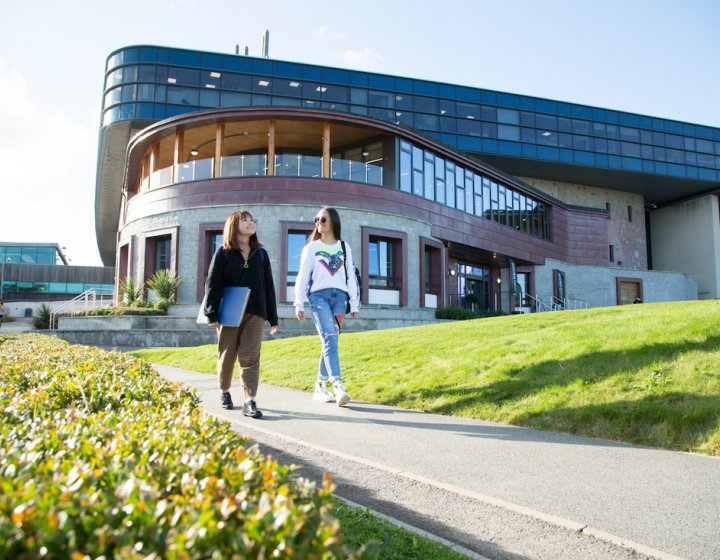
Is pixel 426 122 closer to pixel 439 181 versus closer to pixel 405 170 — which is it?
pixel 439 181

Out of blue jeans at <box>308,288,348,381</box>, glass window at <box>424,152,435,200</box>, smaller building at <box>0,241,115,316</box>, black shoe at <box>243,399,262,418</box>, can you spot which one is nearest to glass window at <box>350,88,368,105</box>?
glass window at <box>424,152,435,200</box>

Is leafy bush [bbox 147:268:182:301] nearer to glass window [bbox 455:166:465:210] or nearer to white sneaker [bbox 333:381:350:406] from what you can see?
glass window [bbox 455:166:465:210]

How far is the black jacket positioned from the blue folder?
0.17 ft

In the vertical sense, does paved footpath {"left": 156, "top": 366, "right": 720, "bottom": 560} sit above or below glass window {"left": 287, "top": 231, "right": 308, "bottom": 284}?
below

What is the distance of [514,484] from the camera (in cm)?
358

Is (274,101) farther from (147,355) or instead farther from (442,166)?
(147,355)

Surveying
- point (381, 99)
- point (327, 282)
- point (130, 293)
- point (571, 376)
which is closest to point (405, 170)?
point (130, 293)

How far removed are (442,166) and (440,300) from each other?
6.90 meters

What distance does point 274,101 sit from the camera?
37250 millimetres

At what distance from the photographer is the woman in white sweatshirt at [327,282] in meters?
6.54

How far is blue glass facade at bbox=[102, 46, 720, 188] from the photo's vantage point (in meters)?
34.8

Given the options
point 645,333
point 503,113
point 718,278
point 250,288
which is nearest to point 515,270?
point 503,113

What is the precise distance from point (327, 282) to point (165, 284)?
1635 centimetres

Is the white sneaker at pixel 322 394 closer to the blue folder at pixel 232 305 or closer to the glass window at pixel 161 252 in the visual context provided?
the blue folder at pixel 232 305
